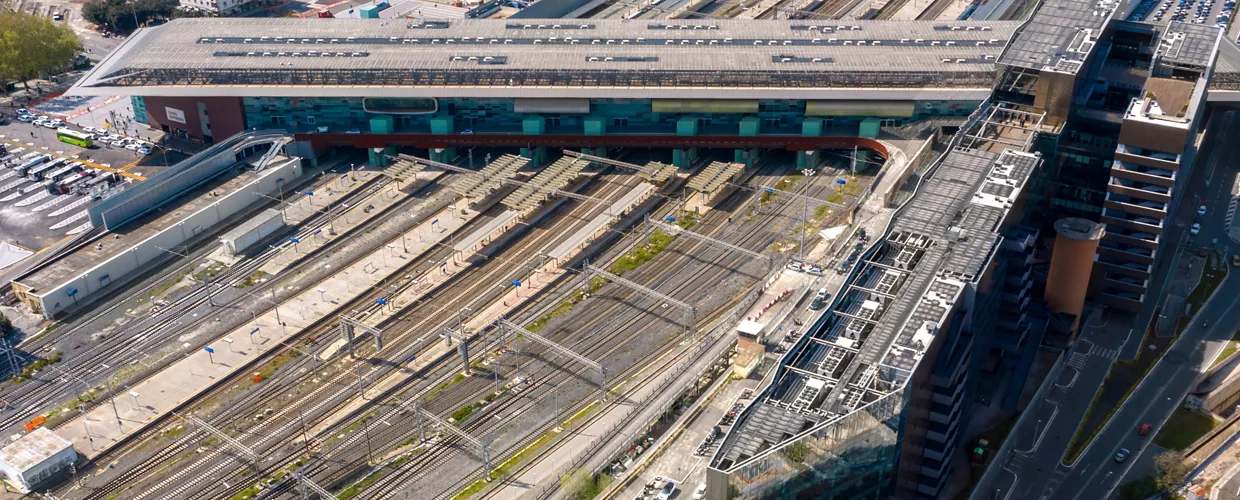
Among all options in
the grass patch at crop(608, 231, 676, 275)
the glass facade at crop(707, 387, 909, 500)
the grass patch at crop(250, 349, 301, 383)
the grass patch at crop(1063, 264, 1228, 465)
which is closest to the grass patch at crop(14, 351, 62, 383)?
the grass patch at crop(250, 349, 301, 383)

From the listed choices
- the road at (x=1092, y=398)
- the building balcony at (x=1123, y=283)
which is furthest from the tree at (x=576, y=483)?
the building balcony at (x=1123, y=283)

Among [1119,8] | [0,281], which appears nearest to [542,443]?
[0,281]

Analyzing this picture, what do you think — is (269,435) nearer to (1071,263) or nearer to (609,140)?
(609,140)

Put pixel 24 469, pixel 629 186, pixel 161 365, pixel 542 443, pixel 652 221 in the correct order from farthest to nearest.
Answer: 1. pixel 629 186
2. pixel 652 221
3. pixel 161 365
4. pixel 542 443
5. pixel 24 469

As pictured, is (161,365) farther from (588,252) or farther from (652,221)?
(652,221)

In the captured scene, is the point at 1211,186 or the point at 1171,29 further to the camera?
the point at 1211,186

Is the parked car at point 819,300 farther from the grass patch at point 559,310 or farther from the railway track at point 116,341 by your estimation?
the railway track at point 116,341

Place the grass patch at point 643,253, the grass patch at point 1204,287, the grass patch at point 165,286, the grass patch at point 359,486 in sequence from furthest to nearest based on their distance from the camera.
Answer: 1. the grass patch at point 643,253
2. the grass patch at point 1204,287
3. the grass patch at point 165,286
4. the grass patch at point 359,486

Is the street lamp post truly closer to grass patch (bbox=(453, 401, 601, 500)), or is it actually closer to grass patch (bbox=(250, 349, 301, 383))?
grass patch (bbox=(453, 401, 601, 500))
